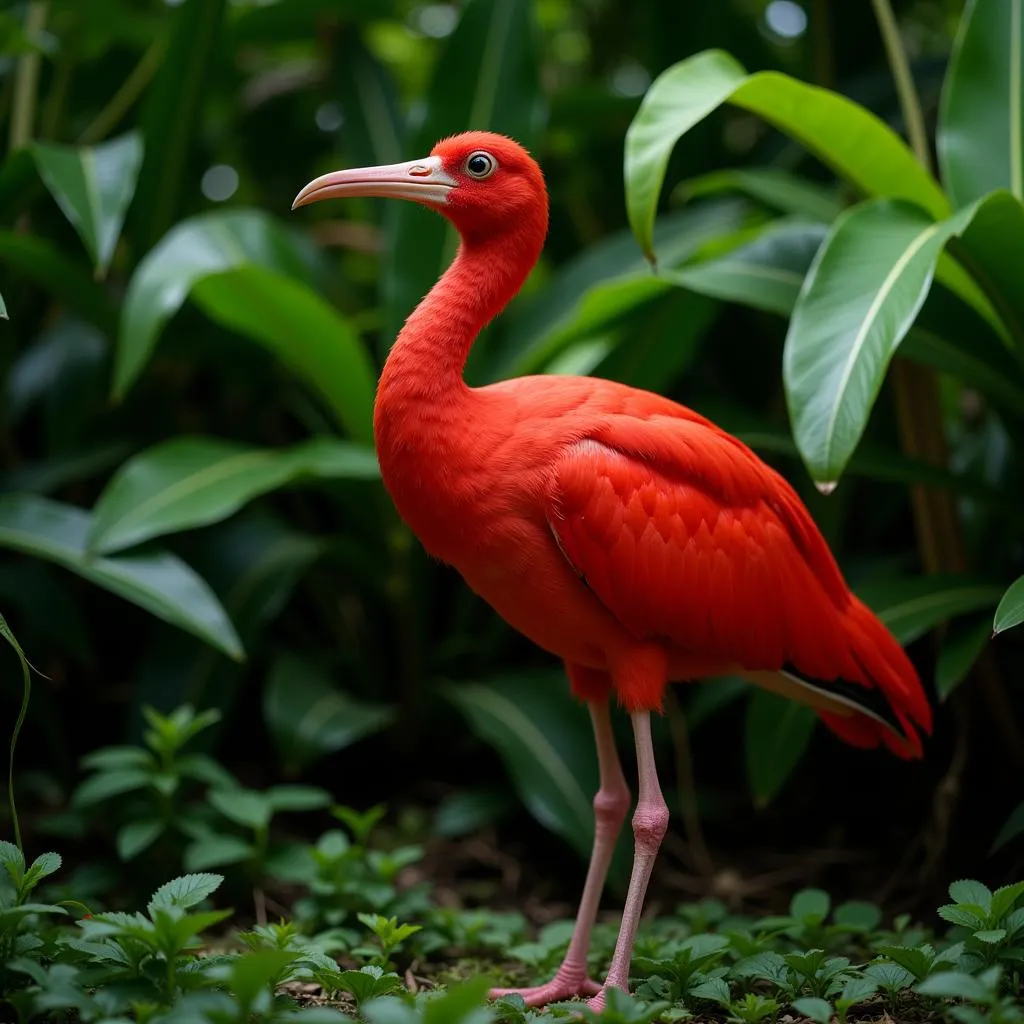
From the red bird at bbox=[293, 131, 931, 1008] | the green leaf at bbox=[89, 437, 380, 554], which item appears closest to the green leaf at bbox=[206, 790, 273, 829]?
the green leaf at bbox=[89, 437, 380, 554]

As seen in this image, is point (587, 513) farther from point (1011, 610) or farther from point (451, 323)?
point (1011, 610)

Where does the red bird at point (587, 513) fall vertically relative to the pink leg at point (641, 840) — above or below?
above

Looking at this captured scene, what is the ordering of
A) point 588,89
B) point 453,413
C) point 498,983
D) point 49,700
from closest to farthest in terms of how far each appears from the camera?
1. point 453,413
2. point 498,983
3. point 49,700
4. point 588,89

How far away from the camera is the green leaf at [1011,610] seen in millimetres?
2406

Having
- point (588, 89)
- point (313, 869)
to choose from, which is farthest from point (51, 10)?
point (313, 869)

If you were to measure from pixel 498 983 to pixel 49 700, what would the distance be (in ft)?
6.70

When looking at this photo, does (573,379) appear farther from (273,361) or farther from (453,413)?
(273,361)

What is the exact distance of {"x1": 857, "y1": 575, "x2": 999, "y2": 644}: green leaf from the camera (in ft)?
10.0

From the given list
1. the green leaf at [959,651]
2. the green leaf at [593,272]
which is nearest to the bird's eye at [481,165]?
the green leaf at [593,272]

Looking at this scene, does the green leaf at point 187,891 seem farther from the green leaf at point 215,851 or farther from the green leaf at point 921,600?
the green leaf at point 921,600

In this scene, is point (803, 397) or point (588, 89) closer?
point (803, 397)

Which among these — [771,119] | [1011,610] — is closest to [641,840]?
[1011,610]

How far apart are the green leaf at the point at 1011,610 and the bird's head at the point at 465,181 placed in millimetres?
1385

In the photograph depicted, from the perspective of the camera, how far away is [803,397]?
253cm
